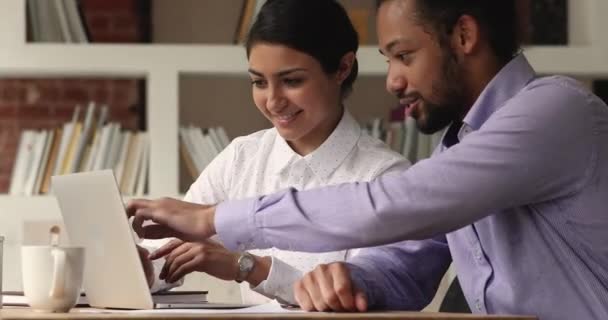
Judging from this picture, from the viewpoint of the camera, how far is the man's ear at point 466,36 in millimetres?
1804

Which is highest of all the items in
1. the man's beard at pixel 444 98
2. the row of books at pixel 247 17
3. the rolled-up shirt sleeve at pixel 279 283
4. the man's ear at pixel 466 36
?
the row of books at pixel 247 17

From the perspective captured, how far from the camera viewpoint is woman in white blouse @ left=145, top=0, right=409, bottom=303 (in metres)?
2.35

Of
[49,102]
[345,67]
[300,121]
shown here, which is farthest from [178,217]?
[49,102]

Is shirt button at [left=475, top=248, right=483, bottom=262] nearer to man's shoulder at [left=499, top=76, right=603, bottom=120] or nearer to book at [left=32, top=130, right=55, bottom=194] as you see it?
man's shoulder at [left=499, top=76, right=603, bottom=120]

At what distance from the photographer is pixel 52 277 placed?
64.0 inches

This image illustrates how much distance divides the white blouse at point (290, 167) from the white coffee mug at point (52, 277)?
0.72 metres

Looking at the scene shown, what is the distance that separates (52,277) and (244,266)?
0.47 m

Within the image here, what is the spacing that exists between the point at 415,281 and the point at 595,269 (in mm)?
375

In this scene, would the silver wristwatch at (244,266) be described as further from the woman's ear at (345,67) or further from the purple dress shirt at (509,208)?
the woman's ear at (345,67)

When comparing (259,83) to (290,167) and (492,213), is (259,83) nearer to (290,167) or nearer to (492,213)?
(290,167)

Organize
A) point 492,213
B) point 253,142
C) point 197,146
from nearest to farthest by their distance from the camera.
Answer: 1. point 492,213
2. point 253,142
3. point 197,146

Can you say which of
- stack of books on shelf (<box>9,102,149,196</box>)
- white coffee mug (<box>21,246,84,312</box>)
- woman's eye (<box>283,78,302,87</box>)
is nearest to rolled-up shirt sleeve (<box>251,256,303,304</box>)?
white coffee mug (<box>21,246,84,312</box>)

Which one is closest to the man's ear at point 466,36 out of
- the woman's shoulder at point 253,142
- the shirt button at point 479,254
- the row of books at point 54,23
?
the shirt button at point 479,254

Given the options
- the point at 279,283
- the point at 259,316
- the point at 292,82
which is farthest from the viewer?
the point at 292,82
